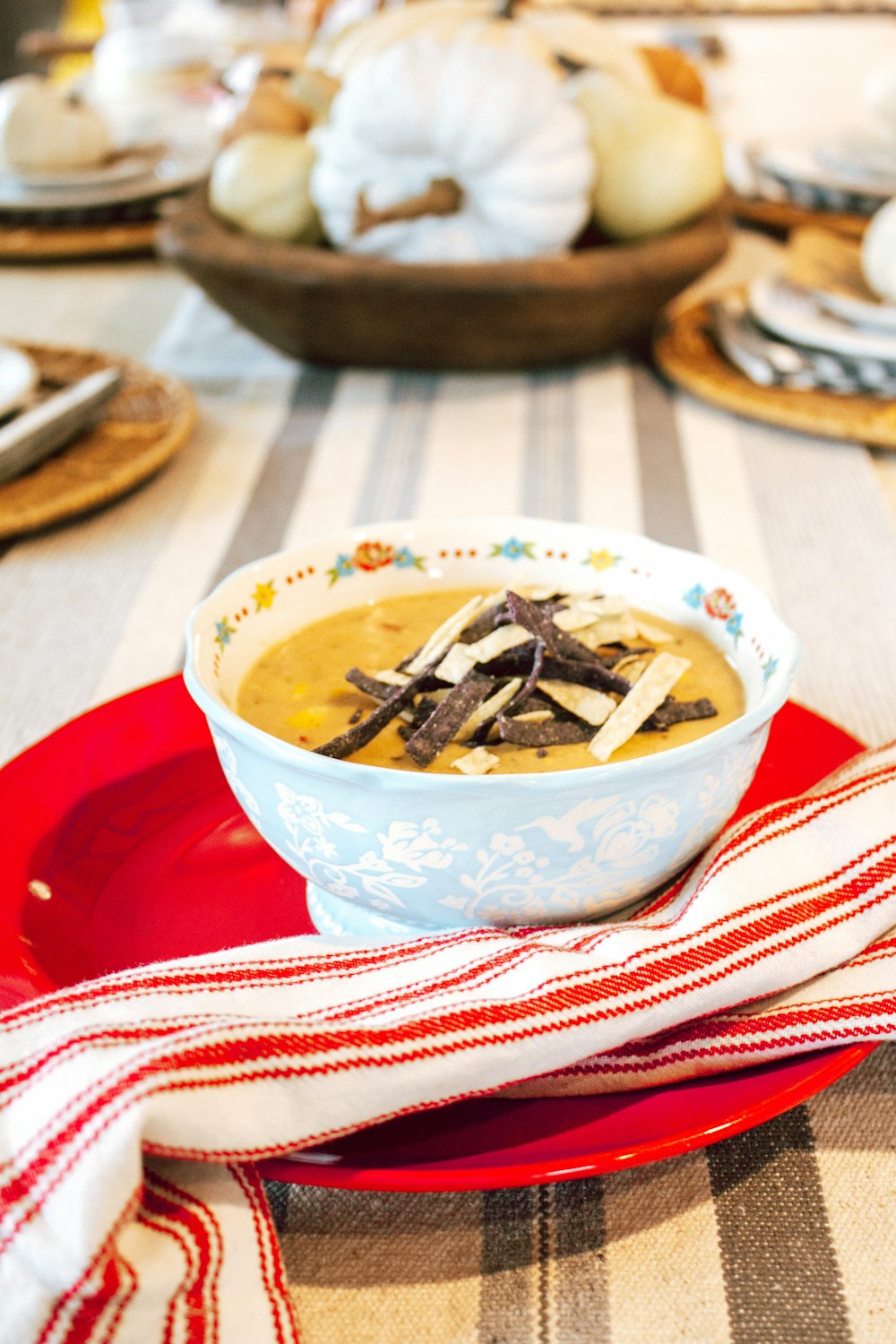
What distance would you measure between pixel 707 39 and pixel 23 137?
236cm

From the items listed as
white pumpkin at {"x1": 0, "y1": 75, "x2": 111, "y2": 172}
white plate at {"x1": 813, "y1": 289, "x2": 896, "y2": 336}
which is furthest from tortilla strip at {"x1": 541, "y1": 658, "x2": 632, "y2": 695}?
white pumpkin at {"x1": 0, "y1": 75, "x2": 111, "y2": 172}

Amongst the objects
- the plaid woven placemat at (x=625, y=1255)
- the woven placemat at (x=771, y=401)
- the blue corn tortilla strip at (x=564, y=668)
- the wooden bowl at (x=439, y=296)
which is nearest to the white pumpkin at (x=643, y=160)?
the wooden bowl at (x=439, y=296)

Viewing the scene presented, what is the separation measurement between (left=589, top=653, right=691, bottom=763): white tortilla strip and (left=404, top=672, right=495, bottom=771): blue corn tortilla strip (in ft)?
0.20

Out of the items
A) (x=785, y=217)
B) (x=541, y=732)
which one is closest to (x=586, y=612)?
(x=541, y=732)

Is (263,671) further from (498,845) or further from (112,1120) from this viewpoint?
(112,1120)

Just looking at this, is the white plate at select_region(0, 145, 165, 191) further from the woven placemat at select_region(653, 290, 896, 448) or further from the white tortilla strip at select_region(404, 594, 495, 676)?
the white tortilla strip at select_region(404, 594, 495, 676)

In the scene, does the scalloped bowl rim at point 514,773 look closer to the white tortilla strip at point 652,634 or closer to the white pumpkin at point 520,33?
the white tortilla strip at point 652,634

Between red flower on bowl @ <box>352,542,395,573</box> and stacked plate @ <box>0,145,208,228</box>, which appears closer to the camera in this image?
red flower on bowl @ <box>352,542,395,573</box>

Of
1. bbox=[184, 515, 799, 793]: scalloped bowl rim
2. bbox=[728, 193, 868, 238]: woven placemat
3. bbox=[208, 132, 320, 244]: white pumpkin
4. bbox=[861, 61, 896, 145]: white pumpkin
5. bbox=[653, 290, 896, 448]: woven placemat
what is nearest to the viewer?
bbox=[184, 515, 799, 793]: scalloped bowl rim

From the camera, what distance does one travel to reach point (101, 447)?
4.04 ft

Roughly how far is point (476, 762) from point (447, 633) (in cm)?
12

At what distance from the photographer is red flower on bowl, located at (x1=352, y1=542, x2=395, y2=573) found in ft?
2.58

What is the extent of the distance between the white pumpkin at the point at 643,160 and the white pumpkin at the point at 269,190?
33cm

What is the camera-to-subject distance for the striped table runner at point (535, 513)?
48 centimetres
